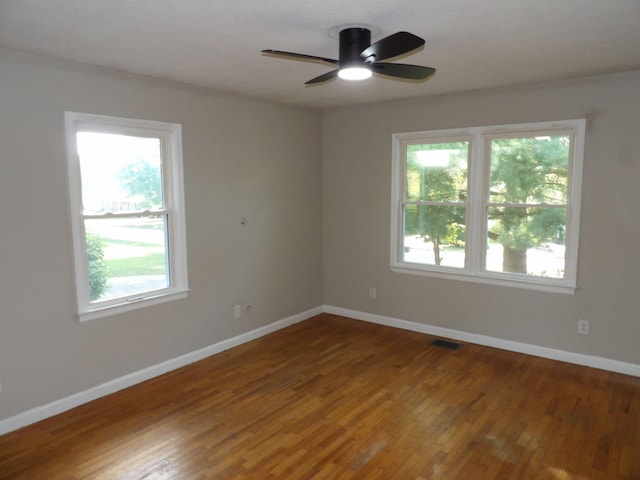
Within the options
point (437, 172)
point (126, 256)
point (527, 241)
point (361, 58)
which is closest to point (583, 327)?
point (527, 241)

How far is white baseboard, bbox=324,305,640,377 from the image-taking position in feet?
12.3

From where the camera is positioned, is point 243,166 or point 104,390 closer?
point 104,390

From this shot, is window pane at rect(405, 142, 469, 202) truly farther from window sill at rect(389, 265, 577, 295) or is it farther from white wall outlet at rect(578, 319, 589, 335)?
white wall outlet at rect(578, 319, 589, 335)

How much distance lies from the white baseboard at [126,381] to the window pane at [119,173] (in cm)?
133

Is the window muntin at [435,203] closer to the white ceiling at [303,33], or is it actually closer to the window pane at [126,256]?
the white ceiling at [303,33]

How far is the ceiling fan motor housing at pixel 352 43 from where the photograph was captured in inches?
95.2

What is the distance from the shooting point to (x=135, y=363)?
3.63m

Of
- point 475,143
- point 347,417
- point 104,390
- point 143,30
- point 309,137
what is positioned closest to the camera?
point 143,30

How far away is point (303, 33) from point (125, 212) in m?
1.99

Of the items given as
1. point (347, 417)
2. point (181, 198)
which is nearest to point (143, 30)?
point (181, 198)

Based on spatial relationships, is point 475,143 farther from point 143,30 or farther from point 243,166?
point 143,30

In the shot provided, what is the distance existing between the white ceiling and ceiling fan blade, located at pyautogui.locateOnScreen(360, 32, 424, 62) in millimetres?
164

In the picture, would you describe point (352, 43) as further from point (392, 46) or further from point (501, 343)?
point (501, 343)

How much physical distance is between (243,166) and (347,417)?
2549 millimetres
